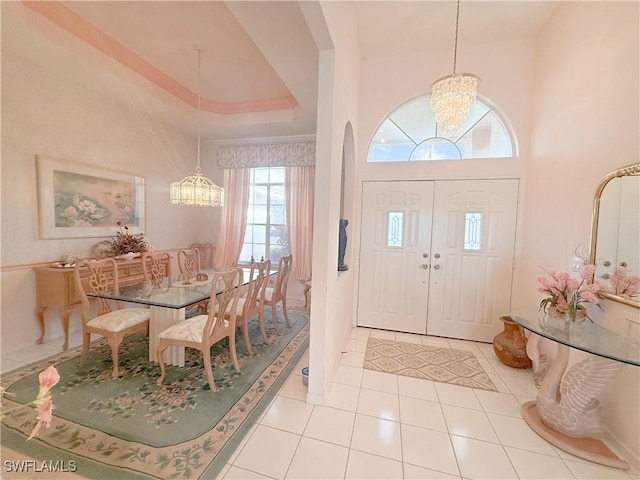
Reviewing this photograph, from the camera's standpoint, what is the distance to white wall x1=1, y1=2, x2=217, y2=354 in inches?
98.8

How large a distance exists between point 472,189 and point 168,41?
368cm

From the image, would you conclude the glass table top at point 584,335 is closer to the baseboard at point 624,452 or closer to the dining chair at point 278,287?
the baseboard at point 624,452

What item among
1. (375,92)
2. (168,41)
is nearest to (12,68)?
(168,41)

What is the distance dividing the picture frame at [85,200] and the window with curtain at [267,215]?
5.42 ft

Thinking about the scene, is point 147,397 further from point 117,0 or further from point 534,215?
point 534,215

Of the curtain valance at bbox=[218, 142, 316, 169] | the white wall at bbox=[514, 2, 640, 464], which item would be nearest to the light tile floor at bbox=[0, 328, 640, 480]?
the white wall at bbox=[514, 2, 640, 464]

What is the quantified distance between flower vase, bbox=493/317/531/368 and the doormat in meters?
0.26

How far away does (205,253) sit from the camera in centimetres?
490

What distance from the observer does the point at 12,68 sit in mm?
2580

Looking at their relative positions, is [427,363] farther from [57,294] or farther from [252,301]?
[57,294]

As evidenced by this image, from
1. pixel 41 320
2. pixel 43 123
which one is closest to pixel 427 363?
pixel 41 320

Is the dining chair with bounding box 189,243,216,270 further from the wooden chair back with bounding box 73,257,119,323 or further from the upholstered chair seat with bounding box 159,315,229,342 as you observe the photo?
the upholstered chair seat with bounding box 159,315,229,342

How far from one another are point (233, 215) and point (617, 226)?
4634 mm

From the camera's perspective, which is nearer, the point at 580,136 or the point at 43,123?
the point at 580,136
